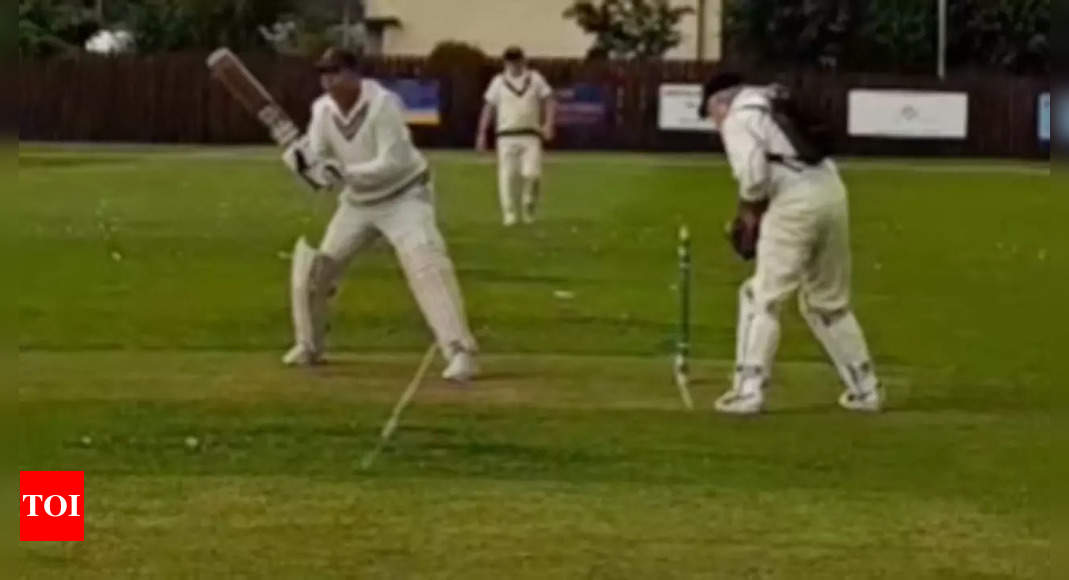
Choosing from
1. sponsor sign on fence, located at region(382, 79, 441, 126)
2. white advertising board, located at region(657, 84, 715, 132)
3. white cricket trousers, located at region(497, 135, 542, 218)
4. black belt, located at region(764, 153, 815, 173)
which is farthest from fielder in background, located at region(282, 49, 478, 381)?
sponsor sign on fence, located at region(382, 79, 441, 126)

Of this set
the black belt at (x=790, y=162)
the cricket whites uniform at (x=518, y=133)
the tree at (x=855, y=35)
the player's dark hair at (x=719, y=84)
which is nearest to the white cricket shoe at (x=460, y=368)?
the player's dark hair at (x=719, y=84)

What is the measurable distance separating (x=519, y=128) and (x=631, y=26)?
41.8 m

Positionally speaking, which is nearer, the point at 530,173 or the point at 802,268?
the point at 802,268

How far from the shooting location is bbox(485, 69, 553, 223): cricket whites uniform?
31.0 meters

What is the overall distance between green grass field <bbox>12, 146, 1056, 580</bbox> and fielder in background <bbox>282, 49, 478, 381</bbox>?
1.45 feet

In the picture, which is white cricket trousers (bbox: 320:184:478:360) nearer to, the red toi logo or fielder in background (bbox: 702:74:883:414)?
fielder in background (bbox: 702:74:883:414)

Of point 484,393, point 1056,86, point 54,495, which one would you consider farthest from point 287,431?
point 1056,86

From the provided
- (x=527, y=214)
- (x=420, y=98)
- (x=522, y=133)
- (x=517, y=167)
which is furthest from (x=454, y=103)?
(x=522, y=133)

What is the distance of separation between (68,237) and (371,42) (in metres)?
57.9

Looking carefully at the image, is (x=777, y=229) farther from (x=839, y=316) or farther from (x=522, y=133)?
(x=522, y=133)

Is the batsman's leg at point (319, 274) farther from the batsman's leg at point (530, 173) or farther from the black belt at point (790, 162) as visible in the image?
the batsman's leg at point (530, 173)

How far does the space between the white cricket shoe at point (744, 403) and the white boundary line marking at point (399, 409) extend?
167cm

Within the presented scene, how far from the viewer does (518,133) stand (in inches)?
1224

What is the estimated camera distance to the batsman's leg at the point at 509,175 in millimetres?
31047
